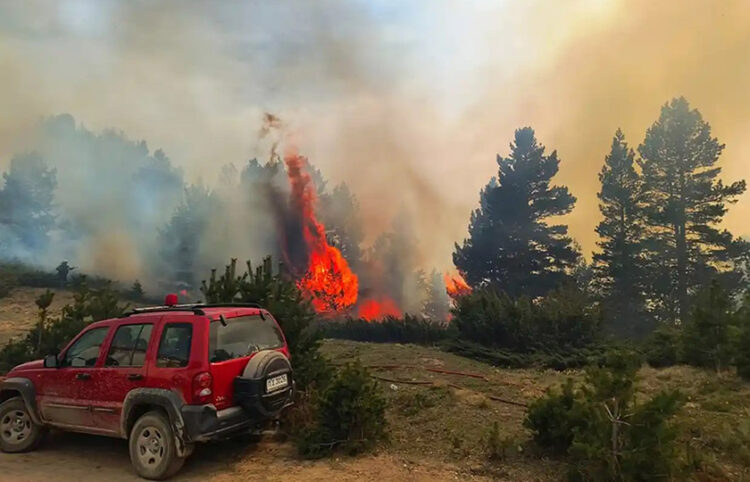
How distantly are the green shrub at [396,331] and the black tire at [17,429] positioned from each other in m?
13.1

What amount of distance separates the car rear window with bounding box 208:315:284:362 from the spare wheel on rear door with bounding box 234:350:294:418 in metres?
0.21

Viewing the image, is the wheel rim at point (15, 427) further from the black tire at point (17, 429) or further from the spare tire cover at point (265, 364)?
the spare tire cover at point (265, 364)

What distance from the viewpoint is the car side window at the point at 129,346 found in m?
6.77

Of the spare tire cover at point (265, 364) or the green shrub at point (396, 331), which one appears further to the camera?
the green shrub at point (396, 331)

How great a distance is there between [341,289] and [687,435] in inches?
1341

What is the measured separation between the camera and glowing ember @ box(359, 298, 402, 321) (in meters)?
45.5

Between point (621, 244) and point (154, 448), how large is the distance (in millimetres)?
35954

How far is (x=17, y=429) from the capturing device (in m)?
7.68

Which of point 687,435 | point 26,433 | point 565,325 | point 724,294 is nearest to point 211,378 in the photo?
point 26,433

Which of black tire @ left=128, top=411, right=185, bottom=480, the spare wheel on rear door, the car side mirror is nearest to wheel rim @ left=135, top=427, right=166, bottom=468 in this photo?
black tire @ left=128, top=411, right=185, bottom=480

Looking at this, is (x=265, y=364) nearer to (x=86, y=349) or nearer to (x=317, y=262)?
Answer: (x=86, y=349)

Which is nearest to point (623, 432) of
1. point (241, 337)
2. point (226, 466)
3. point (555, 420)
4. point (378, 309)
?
point (555, 420)

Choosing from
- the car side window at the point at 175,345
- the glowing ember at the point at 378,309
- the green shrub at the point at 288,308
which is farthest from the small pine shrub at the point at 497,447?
the glowing ember at the point at 378,309

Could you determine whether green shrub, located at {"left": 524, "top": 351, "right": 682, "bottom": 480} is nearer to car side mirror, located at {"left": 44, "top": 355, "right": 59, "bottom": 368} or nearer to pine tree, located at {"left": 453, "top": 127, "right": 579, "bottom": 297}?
car side mirror, located at {"left": 44, "top": 355, "right": 59, "bottom": 368}
